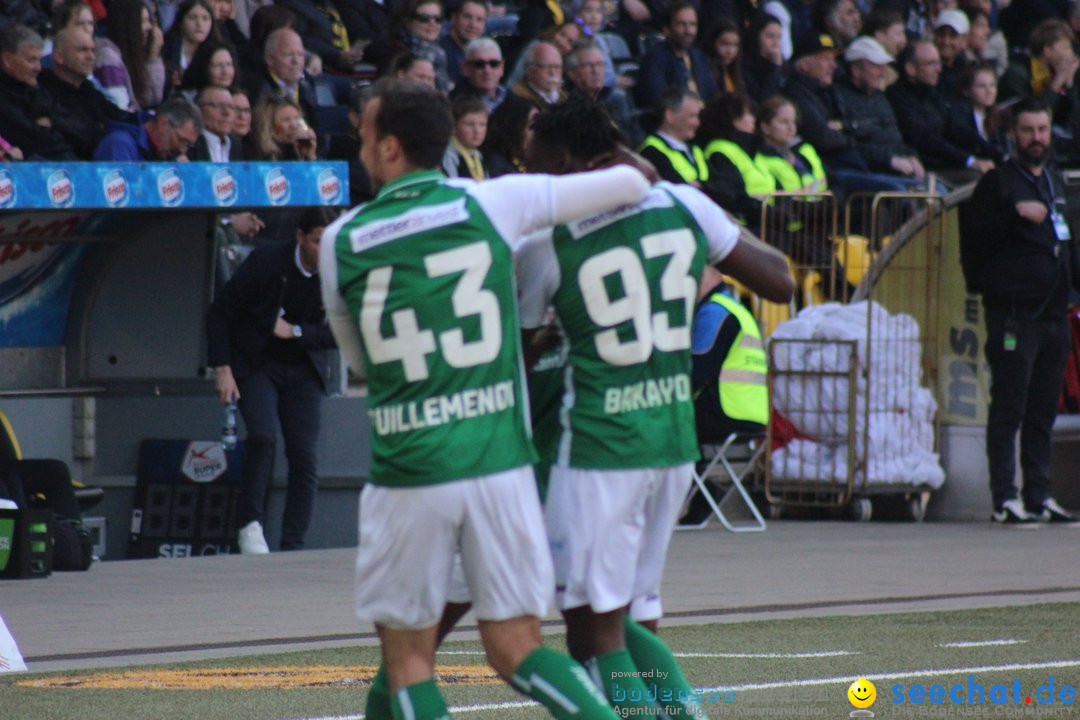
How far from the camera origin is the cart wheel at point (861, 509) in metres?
14.3

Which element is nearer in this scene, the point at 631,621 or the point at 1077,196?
the point at 631,621

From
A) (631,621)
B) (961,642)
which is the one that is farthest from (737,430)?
(631,621)

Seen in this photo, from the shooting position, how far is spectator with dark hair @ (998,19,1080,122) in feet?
67.1

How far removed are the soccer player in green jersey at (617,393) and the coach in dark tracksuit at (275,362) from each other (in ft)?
23.1

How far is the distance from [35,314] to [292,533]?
2.50m

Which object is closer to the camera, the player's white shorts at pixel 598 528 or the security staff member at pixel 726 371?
the player's white shorts at pixel 598 528

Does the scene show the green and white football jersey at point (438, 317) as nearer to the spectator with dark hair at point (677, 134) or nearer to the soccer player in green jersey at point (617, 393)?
the soccer player in green jersey at point (617, 393)

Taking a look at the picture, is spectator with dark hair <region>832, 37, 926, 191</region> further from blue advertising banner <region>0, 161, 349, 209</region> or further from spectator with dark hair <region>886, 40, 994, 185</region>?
blue advertising banner <region>0, 161, 349, 209</region>

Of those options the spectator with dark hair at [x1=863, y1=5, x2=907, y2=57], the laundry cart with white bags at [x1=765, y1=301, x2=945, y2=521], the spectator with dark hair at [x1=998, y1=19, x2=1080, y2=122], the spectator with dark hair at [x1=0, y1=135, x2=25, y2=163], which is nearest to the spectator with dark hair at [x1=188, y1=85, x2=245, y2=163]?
the spectator with dark hair at [x1=0, y1=135, x2=25, y2=163]

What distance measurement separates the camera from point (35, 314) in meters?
13.8

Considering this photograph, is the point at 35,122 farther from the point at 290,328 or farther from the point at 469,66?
the point at 469,66

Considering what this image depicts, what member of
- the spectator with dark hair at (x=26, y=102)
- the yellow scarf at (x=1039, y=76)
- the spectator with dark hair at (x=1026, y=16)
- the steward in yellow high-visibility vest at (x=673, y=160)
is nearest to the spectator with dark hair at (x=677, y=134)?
the steward in yellow high-visibility vest at (x=673, y=160)

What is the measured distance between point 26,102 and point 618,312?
814 centimetres

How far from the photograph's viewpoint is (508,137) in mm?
14344
